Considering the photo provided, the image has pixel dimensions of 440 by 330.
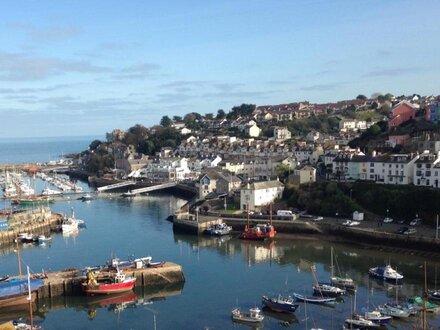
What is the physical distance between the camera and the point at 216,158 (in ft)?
178

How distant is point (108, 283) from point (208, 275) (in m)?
4.39

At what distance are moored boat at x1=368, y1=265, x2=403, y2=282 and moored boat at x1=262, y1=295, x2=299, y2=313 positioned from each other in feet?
15.9

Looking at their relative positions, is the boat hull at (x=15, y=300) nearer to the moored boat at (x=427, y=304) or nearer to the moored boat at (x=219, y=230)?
the moored boat at (x=219, y=230)

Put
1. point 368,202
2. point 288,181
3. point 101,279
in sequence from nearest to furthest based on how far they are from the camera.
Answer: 1. point 101,279
2. point 368,202
3. point 288,181

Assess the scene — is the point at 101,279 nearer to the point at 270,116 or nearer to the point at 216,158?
the point at 216,158

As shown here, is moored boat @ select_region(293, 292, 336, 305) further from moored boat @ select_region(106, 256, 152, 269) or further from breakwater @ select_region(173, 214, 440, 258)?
breakwater @ select_region(173, 214, 440, 258)

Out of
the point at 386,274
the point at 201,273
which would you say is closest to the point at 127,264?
the point at 201,273

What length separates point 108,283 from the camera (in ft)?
63.8

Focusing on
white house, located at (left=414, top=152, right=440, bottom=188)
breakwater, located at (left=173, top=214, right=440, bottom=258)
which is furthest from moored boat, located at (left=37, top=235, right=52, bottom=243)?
white house, located at (left=414, top=152, right=440, bottom=188)

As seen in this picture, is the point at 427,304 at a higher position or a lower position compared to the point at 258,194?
lower

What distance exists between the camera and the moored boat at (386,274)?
20.1 m

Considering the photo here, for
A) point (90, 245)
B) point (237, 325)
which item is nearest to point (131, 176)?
point (90, 245)

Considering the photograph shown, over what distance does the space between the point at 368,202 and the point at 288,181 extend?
7.13 meters

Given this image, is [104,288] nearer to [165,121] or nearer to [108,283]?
[108,283]
